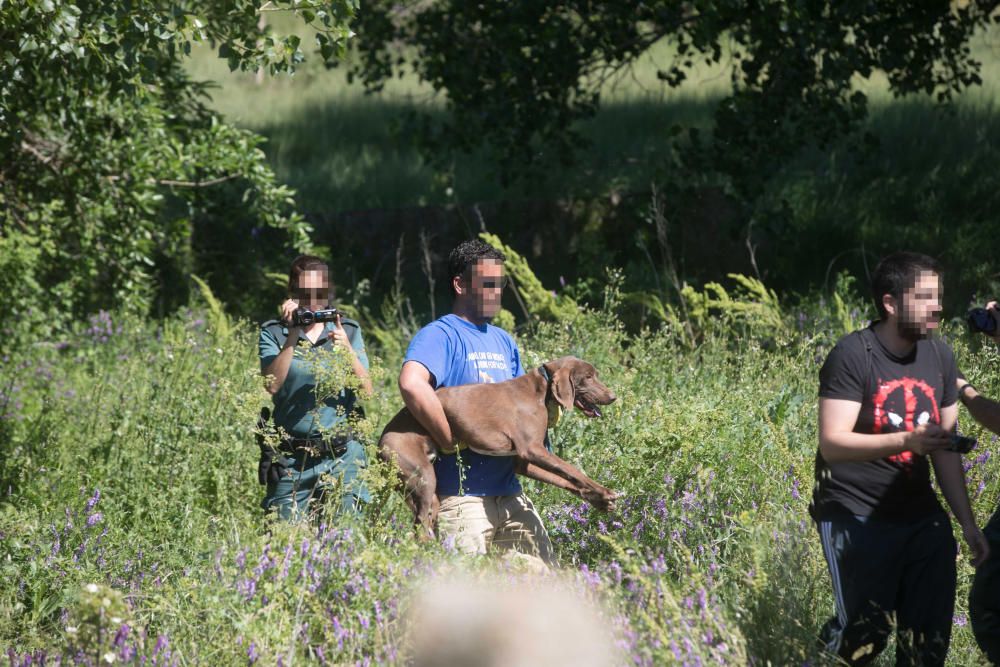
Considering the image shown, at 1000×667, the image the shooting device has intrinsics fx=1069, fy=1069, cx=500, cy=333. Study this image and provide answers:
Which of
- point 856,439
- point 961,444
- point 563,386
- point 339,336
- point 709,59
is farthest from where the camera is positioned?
point 709,59

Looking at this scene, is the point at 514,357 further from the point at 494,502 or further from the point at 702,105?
the point at 702,105

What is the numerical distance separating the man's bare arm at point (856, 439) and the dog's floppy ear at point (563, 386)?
3.58 ft

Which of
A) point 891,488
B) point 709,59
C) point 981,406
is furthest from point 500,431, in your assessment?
point 709,59

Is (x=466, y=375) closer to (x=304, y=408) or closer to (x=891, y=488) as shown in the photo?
(x=304, y=408)

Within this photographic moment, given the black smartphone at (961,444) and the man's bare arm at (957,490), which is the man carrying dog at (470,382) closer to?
the man's bare arm at (957,490)

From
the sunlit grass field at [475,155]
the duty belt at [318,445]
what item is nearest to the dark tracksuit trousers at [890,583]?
the duty belt at [318,445]

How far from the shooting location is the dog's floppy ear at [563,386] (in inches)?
178

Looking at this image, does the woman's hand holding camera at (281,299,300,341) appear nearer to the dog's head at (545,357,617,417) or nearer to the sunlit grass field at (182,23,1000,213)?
the dog's head at (545,357,617,417)

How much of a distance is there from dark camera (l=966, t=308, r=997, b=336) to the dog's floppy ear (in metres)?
1.58

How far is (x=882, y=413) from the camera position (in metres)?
3.82

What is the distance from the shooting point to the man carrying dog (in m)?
4.40

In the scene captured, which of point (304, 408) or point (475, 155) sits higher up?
point (475, 155)

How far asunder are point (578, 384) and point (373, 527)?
1.10 metres

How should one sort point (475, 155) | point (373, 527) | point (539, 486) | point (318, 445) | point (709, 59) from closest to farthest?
1. point (373, 527)
2. point (318, 445)
3. point (539, 486)
4. point (709, 59)
5. point (475, 155)
